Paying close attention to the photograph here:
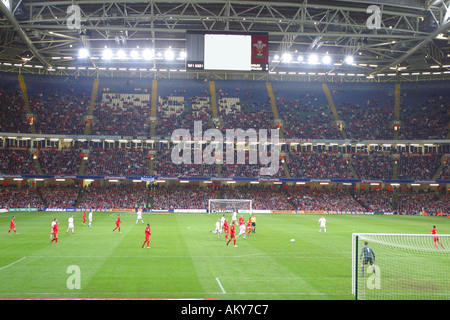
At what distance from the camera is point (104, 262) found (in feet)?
61.7

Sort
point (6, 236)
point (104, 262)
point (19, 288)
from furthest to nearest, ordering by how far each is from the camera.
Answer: point (6, 236) < point (104, 262) < point (19, 288)

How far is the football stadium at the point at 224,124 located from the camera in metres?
32.3

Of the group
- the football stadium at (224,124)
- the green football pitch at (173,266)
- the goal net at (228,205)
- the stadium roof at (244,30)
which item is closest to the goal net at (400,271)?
the football stadium at (224,124)

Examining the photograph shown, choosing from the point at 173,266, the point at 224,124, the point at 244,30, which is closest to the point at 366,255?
the point at 173,266

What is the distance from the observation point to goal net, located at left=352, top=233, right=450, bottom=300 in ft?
46.6

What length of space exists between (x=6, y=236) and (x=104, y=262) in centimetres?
1299

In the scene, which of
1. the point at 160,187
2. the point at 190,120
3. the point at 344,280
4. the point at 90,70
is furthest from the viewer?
the point at 90,70

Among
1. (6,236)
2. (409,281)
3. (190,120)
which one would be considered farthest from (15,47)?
(409,281)

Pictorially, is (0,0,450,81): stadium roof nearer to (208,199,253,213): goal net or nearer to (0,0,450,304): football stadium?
(0,0,450,304): football stadium

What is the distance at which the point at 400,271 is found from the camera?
1797 centimetres

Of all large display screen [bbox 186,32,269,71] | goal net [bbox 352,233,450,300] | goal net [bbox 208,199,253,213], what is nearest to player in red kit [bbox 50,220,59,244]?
Result: large display screen [bbox 186,32,269,71]

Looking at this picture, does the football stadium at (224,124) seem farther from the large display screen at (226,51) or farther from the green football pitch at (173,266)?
the green football pitch at (173,266)

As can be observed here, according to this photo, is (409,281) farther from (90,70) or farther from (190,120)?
(90,70)

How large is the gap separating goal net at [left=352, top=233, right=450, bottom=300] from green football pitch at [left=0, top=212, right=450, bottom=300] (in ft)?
2.96
